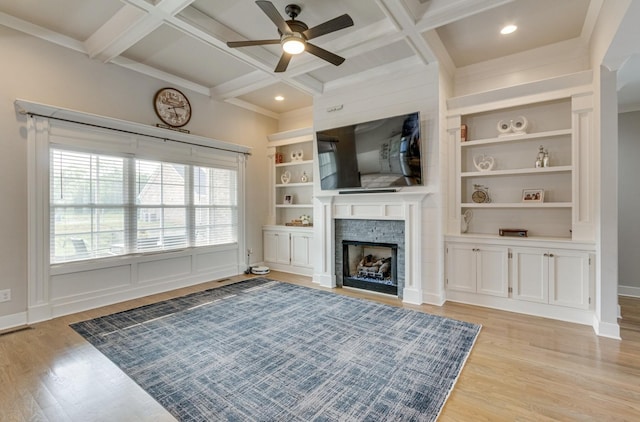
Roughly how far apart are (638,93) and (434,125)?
248cm

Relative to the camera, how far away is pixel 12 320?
3.25m

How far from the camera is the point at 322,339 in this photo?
2.91m

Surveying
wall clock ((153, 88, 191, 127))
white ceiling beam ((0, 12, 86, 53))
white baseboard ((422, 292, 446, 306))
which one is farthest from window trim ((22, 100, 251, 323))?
white baseboard ((422, 292, 446, 306))

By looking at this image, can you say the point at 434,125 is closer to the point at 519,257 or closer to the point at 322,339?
the point at 519,257

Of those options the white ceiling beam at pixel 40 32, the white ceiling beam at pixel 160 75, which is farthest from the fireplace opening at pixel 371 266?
the white ceiling beam at pixel 40 32

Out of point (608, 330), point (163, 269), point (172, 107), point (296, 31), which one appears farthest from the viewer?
point (172, 107)

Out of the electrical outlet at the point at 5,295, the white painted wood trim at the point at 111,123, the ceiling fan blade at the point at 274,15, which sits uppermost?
the ceiling fan blade at the point at 274,15

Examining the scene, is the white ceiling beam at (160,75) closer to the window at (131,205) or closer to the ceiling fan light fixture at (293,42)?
the window at (131,205)

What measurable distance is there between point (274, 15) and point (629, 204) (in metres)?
5.33

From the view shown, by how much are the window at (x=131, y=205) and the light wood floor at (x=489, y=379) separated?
111 cm

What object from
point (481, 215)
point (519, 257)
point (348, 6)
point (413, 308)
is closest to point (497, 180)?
point (481, 215)

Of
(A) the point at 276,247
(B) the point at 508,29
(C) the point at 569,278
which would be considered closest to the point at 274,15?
(B) the point at 508,29

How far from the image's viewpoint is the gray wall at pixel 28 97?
3.23 metres

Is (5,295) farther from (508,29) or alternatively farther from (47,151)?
(508,29)
